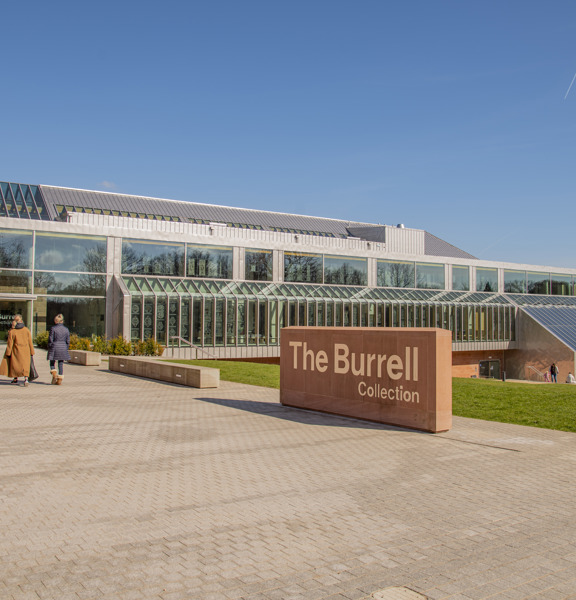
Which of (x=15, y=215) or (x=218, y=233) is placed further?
(x=218, y=233)

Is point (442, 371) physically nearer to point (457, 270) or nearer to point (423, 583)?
point (423, 583)

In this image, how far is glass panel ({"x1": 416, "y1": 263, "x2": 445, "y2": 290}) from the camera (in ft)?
156

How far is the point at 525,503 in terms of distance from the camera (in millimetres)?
6316

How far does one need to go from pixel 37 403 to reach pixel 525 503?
10.1m

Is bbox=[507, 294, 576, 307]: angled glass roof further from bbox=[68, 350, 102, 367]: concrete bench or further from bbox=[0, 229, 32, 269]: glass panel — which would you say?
bbox=[68, 350, 102, 367]: concrete bench

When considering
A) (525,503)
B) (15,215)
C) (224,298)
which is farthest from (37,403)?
(15,215)

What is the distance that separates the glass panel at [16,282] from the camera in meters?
30.1

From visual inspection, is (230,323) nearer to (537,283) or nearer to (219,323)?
(219,323)

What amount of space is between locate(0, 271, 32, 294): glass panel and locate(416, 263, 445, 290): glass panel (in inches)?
1118

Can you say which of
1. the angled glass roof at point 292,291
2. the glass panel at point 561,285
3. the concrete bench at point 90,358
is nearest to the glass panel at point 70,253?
the angled glass roof at point 292,291

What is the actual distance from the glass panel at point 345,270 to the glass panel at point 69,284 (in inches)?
626

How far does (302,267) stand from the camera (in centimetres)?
4100

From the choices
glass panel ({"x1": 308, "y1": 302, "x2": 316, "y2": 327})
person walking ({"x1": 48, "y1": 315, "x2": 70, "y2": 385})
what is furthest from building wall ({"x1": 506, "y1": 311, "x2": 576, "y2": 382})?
person walking ({"x1": 48, "y1": 315, "x2": 70, "y2": 385})

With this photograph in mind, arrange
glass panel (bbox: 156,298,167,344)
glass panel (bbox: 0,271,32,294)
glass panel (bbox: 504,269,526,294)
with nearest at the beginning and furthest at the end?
1. glass panel (bbox: 0,271,32,294)
2. glass panel (bbox: 156,298,167,344)
3. glass panel (bbox: 504,269,526,294)
